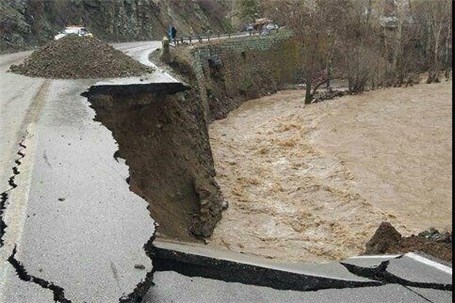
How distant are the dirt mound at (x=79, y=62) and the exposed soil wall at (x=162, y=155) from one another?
1.97 meters

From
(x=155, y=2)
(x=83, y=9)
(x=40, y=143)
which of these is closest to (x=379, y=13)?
(x=155, y=2)

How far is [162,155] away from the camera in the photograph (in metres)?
13.3

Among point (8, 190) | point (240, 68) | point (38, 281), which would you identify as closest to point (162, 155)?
point (8, 190)

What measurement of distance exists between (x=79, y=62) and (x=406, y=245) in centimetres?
1241

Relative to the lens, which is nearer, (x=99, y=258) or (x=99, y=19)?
(x=99, y=258)

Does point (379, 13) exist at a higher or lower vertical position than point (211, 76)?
higher

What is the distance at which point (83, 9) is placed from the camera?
36.1 metres

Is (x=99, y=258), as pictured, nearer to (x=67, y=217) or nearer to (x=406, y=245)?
(x=67, y=217)

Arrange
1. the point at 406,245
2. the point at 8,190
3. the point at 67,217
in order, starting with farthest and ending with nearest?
the point at 406,245 < the point at 8,190 < the point at 67,217

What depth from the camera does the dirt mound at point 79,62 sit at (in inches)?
603

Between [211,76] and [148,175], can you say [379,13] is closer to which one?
[211,76]

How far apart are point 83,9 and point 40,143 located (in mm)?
29762

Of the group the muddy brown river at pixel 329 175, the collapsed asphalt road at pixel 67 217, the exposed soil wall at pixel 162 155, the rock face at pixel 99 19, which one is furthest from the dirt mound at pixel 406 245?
the rock face at pixel 99 19

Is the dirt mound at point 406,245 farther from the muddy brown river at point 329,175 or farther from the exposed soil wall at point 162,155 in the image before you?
the exposed soil wall at point 162,155
